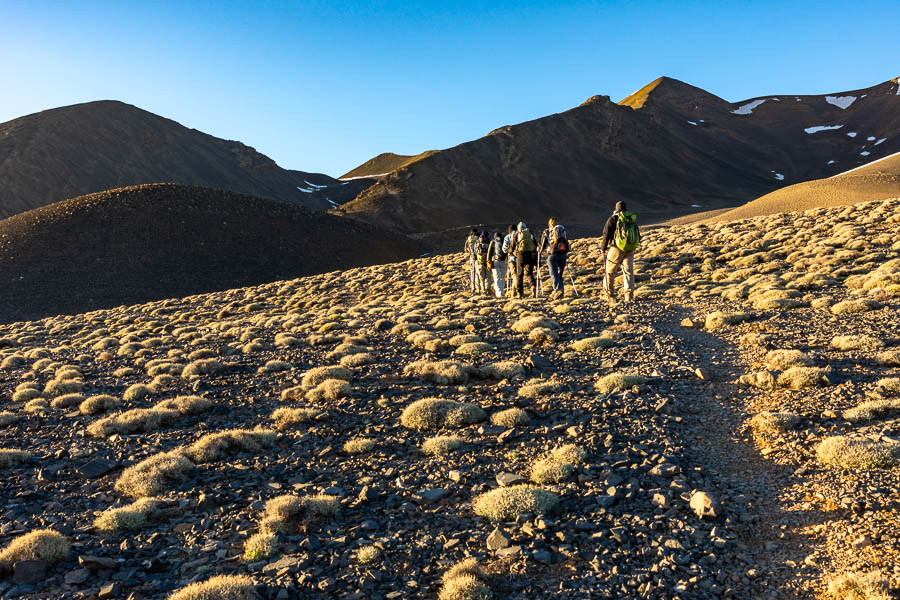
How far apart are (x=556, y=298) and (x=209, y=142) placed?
145088 mm

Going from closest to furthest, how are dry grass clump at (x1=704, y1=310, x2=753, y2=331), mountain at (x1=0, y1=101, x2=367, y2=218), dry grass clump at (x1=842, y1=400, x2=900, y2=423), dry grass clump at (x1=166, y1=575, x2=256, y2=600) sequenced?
dry grass clump at (x1=166, y1=575, x2=256, y2=600) < dry grass clump at (x1=842, y1=400, x2=900, y2=423) < dry grass clump at (x1=704, y1=310, x2=753, y2=331) < mountain at (x1=0, y1=101, x2=367, y2=218)

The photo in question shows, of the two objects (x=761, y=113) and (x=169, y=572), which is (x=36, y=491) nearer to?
(x=169, y=572)

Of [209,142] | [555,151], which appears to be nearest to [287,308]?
[555,151]

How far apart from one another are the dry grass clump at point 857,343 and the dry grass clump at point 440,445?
23.3 ft

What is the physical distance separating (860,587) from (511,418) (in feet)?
15.0

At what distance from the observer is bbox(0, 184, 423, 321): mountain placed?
143ft

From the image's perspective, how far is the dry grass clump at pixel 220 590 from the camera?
4410mm

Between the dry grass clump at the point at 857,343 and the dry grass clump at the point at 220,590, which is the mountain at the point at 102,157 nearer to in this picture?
the dry grass clump at the point at 220,590

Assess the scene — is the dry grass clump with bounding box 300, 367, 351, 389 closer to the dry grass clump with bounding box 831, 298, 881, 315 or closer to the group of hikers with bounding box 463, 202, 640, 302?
the group of hikers with bounding box 463, 202, 640, 302

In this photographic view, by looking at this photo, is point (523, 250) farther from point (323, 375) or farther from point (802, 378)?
point (802, 378)

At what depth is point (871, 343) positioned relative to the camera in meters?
9.48

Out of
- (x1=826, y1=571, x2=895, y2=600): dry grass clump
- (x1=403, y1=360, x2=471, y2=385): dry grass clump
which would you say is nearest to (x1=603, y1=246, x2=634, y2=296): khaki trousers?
(x1=403, y1=360, x2=471, y2=385): dry grass clump

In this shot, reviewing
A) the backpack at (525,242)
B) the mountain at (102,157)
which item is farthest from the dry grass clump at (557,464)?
the mountain at (102,157)

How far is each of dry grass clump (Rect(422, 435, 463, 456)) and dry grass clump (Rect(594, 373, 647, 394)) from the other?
2802 mm
